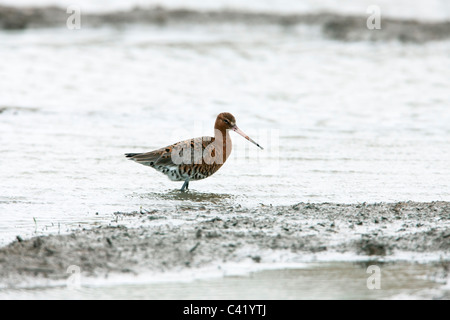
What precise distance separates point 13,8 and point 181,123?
12506mm

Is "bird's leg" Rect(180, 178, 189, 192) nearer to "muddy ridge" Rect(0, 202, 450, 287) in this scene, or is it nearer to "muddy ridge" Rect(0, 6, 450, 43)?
"muddy ridge" Rect(0, 202, 450, 287)

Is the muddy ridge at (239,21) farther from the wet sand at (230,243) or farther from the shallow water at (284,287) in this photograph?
the shallow water at (284,287)

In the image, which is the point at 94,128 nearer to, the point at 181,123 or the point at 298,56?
the point at 181,123

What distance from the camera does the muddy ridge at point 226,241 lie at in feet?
17.4

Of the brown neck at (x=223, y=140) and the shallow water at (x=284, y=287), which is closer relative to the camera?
the shallow water at (x=284, y=287)

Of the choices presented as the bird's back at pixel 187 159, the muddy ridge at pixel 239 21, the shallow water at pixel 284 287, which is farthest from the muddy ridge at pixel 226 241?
the muddy ridge at pixel 239 21

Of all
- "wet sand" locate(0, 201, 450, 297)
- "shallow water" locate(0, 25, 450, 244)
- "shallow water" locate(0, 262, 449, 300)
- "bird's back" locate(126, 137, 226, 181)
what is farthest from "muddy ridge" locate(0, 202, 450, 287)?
"bird's back" locate(126, 137, 226, 181)

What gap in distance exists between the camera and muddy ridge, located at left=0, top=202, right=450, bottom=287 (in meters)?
5.31

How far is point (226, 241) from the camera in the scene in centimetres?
586

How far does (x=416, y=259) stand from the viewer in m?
5.61

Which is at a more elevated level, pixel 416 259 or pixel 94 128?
pixel 94 128

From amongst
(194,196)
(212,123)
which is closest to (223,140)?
(194,196)
